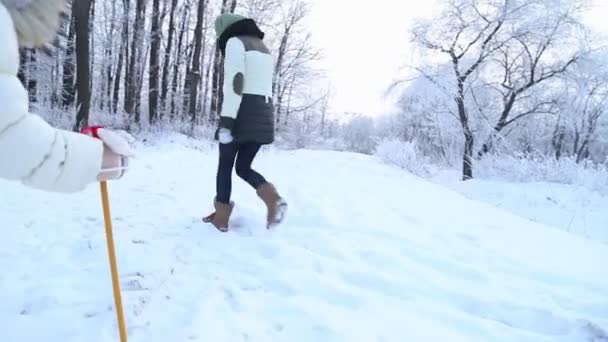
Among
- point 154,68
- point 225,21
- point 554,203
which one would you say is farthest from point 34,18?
point 154,68

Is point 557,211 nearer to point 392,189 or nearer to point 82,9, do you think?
point 392,189

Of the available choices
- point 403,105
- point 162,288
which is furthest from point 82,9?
point 403,105

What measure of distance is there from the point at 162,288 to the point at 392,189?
3.83 metres

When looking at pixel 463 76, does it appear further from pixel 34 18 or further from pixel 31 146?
pixel 31 146

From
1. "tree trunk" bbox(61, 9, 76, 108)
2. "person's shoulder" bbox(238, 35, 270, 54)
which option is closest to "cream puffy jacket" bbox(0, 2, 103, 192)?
"person's shoulder" bbox(238, 35, 270, 54)

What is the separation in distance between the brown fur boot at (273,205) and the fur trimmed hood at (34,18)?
1961 millimetres

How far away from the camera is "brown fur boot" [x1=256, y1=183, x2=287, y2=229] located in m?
2.96

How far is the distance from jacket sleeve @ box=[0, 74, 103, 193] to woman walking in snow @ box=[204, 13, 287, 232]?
1.66 meters

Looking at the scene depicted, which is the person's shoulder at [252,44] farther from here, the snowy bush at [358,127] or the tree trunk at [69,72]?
the snowy bush at [358,127]

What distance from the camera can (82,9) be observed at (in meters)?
8.33

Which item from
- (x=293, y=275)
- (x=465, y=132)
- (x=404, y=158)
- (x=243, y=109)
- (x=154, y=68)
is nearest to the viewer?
(x=293, y=275)

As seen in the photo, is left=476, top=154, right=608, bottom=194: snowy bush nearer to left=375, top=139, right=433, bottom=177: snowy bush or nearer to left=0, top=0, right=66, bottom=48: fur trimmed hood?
left=375, top=139, right=433, bottom=177: snowy bush

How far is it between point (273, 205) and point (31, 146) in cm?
200

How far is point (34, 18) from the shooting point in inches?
43.0
